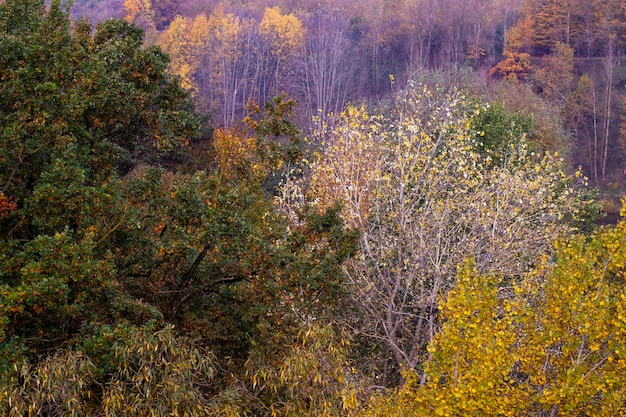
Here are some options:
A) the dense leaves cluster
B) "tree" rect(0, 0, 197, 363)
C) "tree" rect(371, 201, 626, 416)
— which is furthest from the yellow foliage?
"tree" rect(371, 201, 626, 416)

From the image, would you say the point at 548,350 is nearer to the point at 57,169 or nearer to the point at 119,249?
the point at 119,249

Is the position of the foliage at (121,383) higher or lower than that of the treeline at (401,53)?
higher

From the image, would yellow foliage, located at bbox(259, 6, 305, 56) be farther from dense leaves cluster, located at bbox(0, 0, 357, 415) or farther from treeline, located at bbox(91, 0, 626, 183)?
Result: dense leaves cluster, located at bbox(0, 0, 357, 415)

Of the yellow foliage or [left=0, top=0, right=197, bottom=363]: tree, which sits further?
the yellow foliage

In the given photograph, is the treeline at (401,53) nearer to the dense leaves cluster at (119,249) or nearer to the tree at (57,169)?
the dense leaves cluster at (119,249)

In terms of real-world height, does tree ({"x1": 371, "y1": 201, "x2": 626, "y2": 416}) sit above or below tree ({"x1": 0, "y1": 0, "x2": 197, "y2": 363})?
below

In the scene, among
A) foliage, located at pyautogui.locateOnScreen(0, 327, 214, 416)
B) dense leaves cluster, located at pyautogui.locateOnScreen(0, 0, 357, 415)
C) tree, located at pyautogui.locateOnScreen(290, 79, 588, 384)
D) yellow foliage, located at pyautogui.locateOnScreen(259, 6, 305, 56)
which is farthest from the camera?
yellow foliage, located at pyautogui.locateOnScreen(259, 6, 305, 56)

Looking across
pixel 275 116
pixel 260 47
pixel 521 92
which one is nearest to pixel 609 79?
pixel 521 92

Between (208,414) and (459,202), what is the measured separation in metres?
9.20

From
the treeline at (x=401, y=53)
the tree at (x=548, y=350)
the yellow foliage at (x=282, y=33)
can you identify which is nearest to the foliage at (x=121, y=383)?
the tree at (x=548, y=350)

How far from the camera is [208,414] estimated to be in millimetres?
8500

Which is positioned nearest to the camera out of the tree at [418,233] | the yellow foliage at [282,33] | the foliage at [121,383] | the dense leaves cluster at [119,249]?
the foliage at [121,383]

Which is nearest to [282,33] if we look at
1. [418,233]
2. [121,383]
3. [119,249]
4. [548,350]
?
[418,233]

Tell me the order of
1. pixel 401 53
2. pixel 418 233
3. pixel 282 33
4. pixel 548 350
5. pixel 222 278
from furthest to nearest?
pixel 401 53, pixel 282 33, pixel 418 233, pixel 222 278, pixel 548 350
